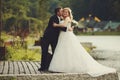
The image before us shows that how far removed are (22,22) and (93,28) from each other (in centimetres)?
7318

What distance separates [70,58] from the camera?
38.9ft

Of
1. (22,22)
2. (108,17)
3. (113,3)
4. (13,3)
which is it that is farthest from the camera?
(108,17)

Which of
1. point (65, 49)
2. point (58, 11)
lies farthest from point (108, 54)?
point (58, 11)

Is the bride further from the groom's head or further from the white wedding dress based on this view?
the groom's head

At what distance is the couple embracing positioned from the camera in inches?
463

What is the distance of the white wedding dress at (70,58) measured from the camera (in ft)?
38.5

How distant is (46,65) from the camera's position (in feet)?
40.0

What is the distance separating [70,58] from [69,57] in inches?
1.4

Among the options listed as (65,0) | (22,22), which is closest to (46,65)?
(22,22)

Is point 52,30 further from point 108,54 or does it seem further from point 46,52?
point 108,54

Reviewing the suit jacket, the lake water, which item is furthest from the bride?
the lake water

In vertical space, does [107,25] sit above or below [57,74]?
below

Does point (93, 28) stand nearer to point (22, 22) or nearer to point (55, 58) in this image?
point (22, 22)

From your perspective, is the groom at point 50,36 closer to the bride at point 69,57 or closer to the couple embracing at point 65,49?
the couple embracing at point 65,49
